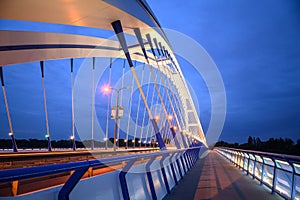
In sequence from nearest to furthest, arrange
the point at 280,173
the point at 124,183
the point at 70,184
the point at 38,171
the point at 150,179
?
the point at 38,171, the point at 70,184, the point at 124,183, the point at 150,179, the point at 280,173

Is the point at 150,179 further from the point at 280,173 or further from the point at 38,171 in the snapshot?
the point at 38,171

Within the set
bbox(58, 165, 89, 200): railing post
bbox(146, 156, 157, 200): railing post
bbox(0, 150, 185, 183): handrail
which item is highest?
bbox(0, 150, 185, 183): handrail

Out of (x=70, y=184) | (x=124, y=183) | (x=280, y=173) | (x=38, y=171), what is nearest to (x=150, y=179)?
(x=124, y=183)

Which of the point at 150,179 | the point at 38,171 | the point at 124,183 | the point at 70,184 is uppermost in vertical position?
the point at 38,171

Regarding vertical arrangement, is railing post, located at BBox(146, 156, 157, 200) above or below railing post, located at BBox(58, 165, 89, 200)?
below

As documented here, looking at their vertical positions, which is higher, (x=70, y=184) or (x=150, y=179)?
(x=70, y=184)

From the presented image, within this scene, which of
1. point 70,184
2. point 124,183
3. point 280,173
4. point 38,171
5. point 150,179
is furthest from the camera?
point 280,173

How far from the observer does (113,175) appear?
383 cm

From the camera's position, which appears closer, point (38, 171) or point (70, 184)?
point (38, 171)

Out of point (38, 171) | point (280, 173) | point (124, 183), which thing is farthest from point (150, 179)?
point (38, 171)

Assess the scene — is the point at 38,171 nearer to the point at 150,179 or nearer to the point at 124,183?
the point at 124,183

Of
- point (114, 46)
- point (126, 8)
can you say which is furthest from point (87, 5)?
point (114, 46)

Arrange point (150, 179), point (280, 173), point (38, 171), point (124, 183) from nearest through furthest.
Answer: point (38, 171)
point (124, 183)
point (150, 179)
point (280, 173)

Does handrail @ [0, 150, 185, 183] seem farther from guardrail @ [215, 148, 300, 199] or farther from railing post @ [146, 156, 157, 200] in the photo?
guardrail @ [215, 148, 300, 199]
